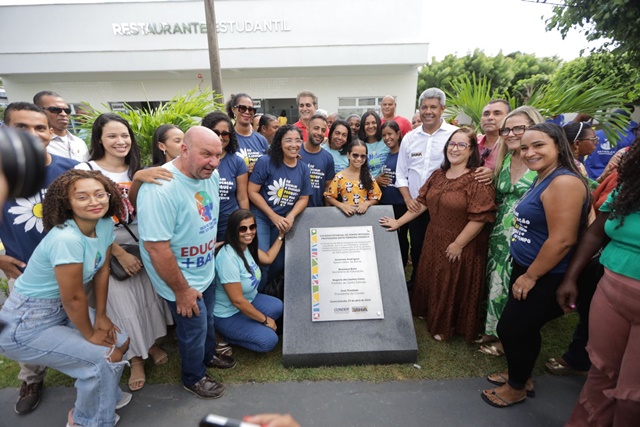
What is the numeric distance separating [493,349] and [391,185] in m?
2.18

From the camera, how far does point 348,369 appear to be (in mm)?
2941

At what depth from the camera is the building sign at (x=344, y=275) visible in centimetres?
313

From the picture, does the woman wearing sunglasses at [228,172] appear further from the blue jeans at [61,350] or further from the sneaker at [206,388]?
the blue jeans at [61,350]

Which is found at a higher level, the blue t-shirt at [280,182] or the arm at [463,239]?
the blue t-shirt at [280,182]

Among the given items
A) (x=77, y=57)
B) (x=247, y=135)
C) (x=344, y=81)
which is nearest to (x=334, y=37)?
(x=344, y=81)

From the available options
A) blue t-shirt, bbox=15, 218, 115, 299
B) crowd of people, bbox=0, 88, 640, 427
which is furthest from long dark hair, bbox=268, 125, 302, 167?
blue t-shirt, bbox=15, 218, 115, 299

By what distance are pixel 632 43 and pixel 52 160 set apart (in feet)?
24.8

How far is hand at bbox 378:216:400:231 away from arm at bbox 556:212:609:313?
1549 mm

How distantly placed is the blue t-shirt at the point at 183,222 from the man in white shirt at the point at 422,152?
219 centimetres

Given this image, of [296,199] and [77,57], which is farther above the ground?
[77,57]

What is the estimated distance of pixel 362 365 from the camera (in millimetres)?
2986

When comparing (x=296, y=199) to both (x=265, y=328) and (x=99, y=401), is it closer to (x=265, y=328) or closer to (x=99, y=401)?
(x=265, y=328)

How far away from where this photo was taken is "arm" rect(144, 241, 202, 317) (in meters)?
2.17

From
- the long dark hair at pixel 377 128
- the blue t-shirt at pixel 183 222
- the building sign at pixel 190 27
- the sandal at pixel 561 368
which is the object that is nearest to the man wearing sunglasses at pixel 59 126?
the blue t-shirt at pixel 183 222
